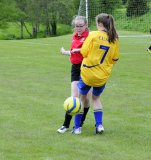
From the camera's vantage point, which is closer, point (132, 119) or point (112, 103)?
point (132, 119)

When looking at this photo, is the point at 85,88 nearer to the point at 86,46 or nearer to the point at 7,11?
the point at 86,46

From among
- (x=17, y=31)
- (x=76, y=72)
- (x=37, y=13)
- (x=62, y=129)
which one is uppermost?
(x=76, y=72)

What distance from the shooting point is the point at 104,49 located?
703 centimetres

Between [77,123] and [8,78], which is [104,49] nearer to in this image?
[77,123]

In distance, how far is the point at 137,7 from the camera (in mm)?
29781

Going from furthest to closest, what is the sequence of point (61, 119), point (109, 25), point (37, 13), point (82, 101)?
point (37, 13)
point (61, 119)
point (82, 101)
point (109, 25)

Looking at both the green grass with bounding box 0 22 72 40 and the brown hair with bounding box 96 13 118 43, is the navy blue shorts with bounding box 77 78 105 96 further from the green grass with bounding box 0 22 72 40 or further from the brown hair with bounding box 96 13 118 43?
the green grass with bounding box 0 22 72 40

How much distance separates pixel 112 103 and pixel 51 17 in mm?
58124

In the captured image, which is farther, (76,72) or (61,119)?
(61,119)

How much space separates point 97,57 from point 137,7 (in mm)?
23375

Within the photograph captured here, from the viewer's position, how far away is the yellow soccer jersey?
696cm

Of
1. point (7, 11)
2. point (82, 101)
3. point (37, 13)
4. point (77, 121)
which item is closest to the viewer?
point (77, 121)

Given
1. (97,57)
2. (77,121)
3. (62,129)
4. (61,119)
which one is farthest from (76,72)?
(61,119)

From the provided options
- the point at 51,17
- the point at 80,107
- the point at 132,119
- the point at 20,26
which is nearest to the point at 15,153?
the point at 80,107
